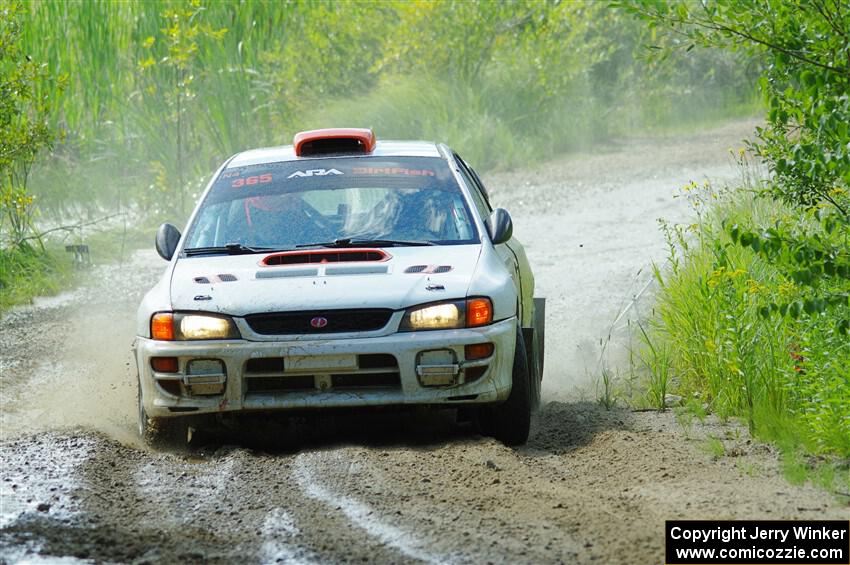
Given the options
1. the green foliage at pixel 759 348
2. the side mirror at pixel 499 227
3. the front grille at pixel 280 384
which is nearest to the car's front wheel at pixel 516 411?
the side mirror at pixel 499 227

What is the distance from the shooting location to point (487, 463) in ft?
20.1

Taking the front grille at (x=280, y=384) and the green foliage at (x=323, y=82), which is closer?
the front grille at (x=280, y=384)

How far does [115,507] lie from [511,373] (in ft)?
6.56

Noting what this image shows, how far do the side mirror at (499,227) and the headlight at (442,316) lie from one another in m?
0.89

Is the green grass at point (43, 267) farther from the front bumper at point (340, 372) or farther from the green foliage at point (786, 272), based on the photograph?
the green foliage at point (786, 272)

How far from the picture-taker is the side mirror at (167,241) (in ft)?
24.7

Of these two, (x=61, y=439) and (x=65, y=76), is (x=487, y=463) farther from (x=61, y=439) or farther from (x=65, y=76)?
(x=65, y=76)

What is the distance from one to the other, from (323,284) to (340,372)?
1.48ft

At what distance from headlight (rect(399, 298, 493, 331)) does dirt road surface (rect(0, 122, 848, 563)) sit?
0.59m

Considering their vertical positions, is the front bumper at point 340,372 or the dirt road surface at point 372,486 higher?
the front bumper at point 340,372

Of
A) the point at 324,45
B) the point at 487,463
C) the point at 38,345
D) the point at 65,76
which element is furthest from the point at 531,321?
the point at 324,45

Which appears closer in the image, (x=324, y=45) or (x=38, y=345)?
(x=38, y=345)

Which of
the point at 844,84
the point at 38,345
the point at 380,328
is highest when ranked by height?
the point at 844,84

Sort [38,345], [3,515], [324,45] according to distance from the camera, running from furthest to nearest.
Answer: [324,45], [38,345], [3,515]
